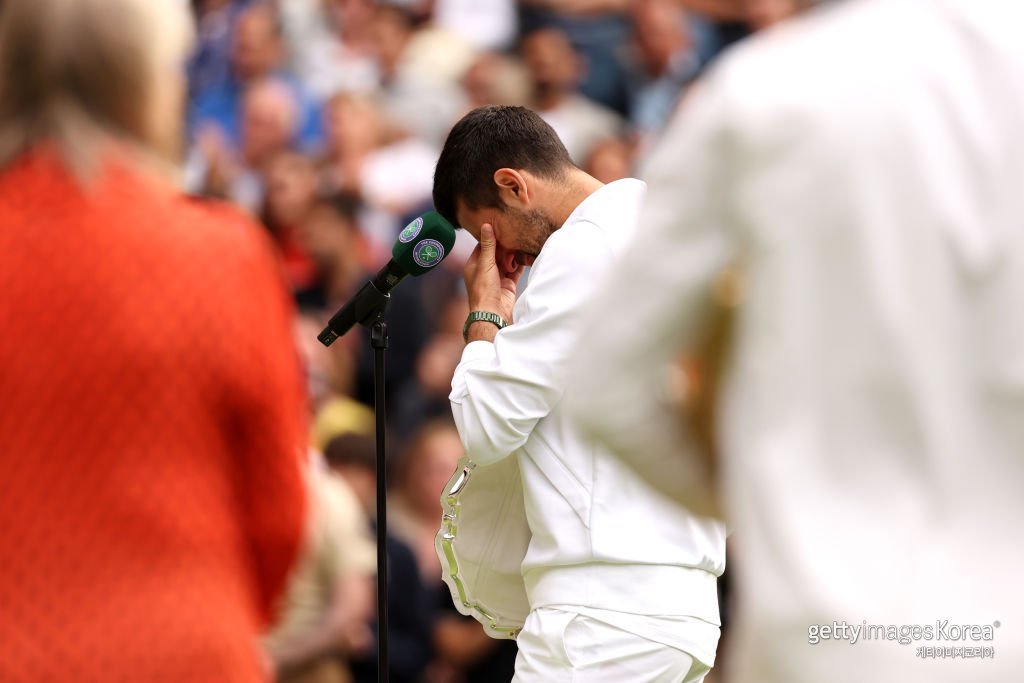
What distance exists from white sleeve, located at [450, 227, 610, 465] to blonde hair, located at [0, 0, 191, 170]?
1.36 meters

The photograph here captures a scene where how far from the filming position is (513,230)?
3.54m

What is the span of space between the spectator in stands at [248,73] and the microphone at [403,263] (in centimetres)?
447

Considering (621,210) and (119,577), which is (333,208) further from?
(119,577)

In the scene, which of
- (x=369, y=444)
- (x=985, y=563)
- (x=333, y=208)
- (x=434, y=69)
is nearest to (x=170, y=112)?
(x=985, y=563)

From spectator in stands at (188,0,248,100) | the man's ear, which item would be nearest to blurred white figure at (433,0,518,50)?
spectator in stands at (188,0,248,100)

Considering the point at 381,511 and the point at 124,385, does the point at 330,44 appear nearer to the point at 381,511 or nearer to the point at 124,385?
the point at 381,511

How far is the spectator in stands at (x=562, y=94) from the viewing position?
7227 mm

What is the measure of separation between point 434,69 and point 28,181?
20.0 feet

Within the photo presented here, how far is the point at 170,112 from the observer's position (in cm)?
192

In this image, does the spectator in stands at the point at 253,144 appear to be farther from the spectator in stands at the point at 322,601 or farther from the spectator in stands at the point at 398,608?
the spectator in stands at the point at 322,601

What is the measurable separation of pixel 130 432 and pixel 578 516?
4.71 ft

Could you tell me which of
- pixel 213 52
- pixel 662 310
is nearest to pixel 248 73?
pixel 213 52

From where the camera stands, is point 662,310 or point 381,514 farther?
point 381,514

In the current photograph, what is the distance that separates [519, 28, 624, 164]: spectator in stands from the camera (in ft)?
23.7
